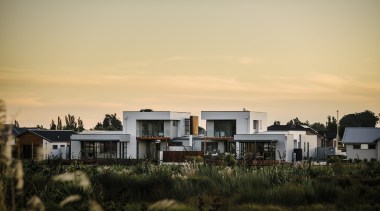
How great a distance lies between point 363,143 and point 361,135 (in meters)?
1.03

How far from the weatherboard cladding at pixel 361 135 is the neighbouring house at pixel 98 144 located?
1946 cm

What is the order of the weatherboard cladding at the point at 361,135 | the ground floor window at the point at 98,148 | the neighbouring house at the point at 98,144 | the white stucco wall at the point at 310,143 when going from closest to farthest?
the weatherboard cladding at the point at 361,135, the ground floor window at the point at 98,148, the neighbouring house at the point at 98,144, the white stucco wall at the point at 310,143

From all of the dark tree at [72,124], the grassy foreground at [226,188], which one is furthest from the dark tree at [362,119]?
the grassy foreground at [226,188]

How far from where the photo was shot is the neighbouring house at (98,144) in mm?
58750

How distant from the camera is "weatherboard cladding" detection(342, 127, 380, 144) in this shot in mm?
52281

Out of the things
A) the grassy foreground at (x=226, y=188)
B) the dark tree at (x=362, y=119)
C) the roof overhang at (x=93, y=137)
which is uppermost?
the dark tree at (x=362, y=119)

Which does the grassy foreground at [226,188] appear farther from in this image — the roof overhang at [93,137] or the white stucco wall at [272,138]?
the roof overhang at [93,137]

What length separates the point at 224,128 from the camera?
6025 cm

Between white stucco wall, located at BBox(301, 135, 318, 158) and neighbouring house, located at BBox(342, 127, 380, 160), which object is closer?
neighbouring house, located at BBox(342, 127, 380, 160)

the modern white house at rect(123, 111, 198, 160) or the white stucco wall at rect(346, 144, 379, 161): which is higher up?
the modern white house at rect(123, 111, 198, 160)

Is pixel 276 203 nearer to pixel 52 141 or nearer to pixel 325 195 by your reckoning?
pixel 325 195

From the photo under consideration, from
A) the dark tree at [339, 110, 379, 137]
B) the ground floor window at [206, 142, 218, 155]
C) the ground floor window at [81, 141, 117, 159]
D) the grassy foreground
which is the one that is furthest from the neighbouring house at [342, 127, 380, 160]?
the dark tree at [339, 110, 379, 137]

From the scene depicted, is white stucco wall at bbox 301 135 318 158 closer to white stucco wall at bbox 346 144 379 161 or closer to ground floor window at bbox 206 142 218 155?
ground floor window at bbox 206 142 218 155

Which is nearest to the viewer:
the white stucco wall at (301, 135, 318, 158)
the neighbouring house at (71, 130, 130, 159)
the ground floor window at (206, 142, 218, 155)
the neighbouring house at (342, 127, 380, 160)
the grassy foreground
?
the grassy foreground
